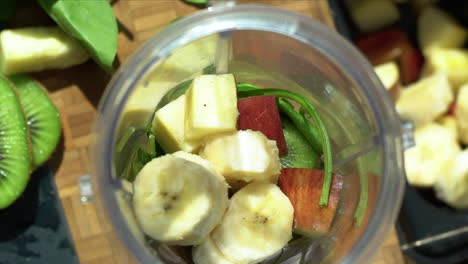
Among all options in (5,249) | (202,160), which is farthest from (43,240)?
(202,160)

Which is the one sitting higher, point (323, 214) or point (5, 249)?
point (323, 214)

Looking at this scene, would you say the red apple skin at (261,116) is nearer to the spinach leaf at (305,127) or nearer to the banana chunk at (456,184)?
the spinach leaf at (305,127)

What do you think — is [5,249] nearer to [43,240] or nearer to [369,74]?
[43,240]

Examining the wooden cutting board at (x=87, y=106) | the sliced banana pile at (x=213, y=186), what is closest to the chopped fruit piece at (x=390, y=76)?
the wooden cutting board at (x=87, y=106)

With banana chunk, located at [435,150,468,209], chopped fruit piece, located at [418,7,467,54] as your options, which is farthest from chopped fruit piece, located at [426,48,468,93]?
banana chunk, located at [435,150,468,209]

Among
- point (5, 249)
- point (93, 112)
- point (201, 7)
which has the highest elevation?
point (201, 7)

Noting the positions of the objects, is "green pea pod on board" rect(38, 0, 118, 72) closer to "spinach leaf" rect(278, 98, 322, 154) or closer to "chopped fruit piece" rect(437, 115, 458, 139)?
"spinach leaf" rect(278, 98, 322, 154)

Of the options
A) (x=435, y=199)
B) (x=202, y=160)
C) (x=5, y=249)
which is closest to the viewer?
(x=202, y=160)
